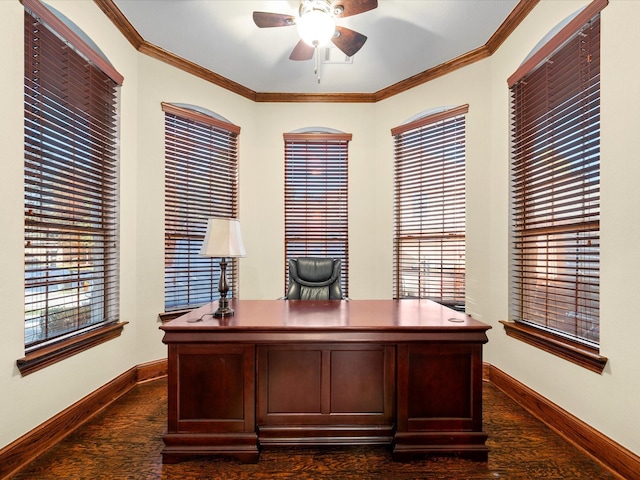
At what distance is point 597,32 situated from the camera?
6.37ft

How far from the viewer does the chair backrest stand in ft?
10.3

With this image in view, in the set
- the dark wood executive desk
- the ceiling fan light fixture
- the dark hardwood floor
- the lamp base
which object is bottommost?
the dark hardwood floor

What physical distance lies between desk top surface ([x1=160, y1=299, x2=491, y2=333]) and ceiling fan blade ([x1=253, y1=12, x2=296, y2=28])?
1947 mm

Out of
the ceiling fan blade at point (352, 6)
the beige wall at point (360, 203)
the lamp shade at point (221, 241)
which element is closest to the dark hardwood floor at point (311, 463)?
the beige wall at point (360, 203)

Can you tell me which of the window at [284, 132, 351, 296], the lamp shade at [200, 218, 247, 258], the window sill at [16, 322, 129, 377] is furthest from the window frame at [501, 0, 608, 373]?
the window sill at [16, 322, 129, 377]

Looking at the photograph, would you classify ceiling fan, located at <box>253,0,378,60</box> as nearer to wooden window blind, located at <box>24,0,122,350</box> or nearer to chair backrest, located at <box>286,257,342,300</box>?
wooden window blind, located at <box>24,0,122,350</box>

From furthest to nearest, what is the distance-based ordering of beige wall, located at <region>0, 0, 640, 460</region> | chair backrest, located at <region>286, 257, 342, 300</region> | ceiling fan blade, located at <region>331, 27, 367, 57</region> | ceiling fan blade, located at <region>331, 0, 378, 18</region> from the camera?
chair backrest, located at <region>286, 257, 342, 300</region>, ceiling fan blade, located at <region>331, 27, 367, 57</region>, ceiling fan blade, located at <region>331, 0, 378, 18</region>, beige wall, located at <region>0, 0, 640, 460</region>

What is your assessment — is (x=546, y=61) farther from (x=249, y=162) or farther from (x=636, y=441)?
(x=249, y=162)

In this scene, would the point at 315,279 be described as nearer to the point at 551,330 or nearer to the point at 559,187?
the point at 551,330

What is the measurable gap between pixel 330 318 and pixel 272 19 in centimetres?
201

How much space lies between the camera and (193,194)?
3.40m

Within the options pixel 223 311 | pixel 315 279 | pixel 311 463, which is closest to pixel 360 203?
pixel 315 279

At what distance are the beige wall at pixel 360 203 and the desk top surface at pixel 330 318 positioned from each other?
0.80 meters

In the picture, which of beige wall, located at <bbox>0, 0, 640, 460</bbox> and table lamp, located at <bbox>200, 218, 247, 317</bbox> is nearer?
beige wall, located at <bbox>0, 0, 640, 460</bbox>
